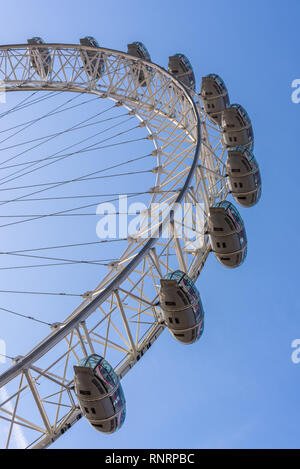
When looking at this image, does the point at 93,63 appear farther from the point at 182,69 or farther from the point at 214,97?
the point at 214,97

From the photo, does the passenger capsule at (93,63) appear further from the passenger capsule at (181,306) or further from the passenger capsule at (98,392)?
the passenger capsule at (98,392)

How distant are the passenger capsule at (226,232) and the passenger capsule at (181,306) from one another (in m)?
2.28

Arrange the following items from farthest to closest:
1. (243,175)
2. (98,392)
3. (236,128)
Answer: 1. (236,128)
2. (243,175)
3. (98,392)

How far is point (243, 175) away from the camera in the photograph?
18938 mm

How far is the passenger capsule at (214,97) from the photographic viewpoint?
24.8 metres

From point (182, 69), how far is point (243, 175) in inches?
448

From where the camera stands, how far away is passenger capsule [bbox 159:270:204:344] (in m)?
14.0

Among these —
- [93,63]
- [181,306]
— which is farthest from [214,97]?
[181,306]

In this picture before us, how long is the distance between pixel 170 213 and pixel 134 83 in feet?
42.2

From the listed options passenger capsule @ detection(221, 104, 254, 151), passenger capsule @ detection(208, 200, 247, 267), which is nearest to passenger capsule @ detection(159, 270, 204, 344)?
passenger capsule @ detection(208, 200, 247, 267)

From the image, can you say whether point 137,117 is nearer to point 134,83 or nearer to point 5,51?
point 134,83

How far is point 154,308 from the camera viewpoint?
1511 cm

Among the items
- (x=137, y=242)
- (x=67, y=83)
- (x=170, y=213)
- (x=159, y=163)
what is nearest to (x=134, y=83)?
(x=67, y=83)

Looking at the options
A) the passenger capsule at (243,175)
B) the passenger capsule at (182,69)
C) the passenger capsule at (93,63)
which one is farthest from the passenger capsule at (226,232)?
the passenger capsule at (182,69)
